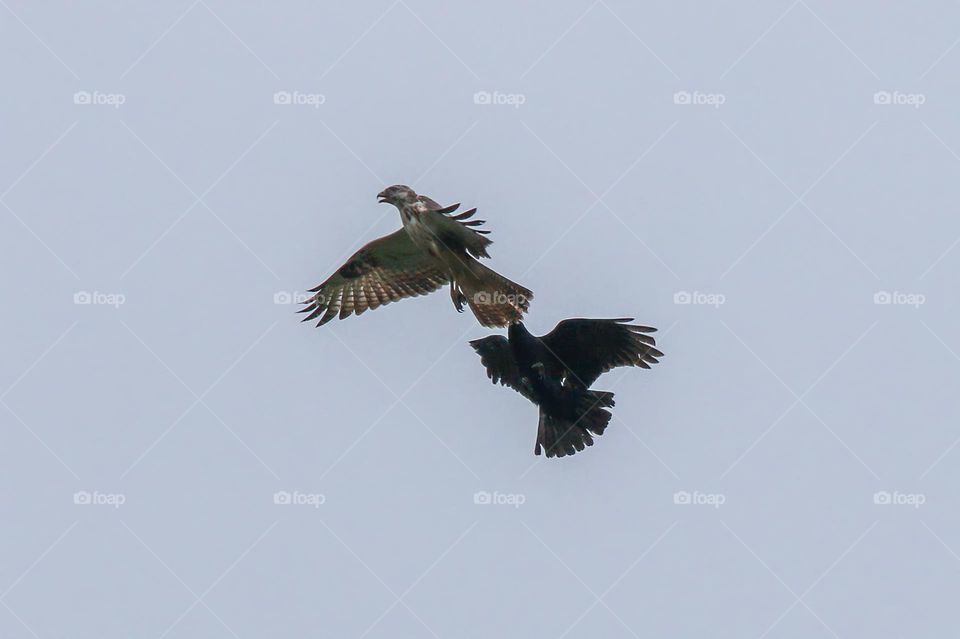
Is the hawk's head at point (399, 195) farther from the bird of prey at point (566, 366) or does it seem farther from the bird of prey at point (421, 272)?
the bird of prey at point (566, 366)

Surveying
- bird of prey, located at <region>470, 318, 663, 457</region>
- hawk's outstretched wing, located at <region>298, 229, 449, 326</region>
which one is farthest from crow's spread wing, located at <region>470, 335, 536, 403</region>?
hawk's outstretched wing, located at <region>298, 229, 449, 326</region>

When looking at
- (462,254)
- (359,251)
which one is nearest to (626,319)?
(462,254)

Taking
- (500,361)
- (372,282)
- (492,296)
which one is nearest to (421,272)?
(372,282)

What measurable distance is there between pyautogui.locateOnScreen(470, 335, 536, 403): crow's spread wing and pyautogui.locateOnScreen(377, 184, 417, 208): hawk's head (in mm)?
1902

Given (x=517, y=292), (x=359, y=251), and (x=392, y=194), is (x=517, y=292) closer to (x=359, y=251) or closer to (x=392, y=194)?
(x=392, y=194)

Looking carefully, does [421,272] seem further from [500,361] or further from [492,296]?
[492,296]

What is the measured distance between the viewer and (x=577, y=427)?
1795 cm

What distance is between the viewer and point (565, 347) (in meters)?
18.0

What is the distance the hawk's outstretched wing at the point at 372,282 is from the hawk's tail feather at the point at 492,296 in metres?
1.91

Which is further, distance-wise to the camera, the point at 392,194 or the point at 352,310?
the point at 352,310

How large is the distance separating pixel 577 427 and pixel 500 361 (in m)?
1.11

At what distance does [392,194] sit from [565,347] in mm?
2624

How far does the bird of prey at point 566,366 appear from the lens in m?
17.8

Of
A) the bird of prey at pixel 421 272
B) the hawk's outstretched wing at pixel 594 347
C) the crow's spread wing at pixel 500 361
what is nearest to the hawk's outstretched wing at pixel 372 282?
the bird of prey at pixel 421 272
